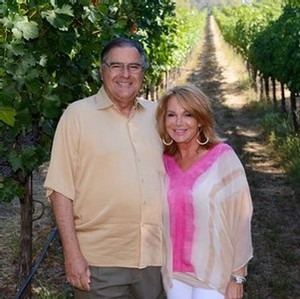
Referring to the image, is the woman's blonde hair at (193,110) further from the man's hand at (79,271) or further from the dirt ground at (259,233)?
A: the dirt ground at (259,233)

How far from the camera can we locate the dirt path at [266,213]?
480cm

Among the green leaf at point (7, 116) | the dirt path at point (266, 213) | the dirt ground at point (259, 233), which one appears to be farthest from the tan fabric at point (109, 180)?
the dirt path at point (266, 213)

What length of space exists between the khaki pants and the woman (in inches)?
3.6

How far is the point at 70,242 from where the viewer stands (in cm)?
231

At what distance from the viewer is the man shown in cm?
231

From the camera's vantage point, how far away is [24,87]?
2809 mm

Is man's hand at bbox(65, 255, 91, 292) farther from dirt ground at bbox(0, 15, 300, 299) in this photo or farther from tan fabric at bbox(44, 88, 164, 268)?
dirt ground at bbox(0, 15, 300, 299)

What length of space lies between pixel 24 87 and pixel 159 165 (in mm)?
799

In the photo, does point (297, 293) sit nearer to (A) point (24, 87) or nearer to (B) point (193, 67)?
(A) point (24, 87)

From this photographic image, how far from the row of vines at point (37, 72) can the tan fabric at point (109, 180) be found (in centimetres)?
31

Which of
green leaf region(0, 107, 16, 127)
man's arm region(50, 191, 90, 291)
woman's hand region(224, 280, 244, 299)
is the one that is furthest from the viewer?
woman's hand region(224, 280, 244, 299)

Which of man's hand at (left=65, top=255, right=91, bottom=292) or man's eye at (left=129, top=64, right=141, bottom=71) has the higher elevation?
man's eye at (left=129, top=64, right=141, bottom=71)

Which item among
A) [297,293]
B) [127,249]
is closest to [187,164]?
[127,249]

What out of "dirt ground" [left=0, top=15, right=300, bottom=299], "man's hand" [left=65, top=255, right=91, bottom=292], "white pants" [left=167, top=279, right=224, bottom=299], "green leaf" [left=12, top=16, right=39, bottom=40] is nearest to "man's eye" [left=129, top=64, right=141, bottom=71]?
"green leaf" [left=12, top=16, right=39, bottom=40]
